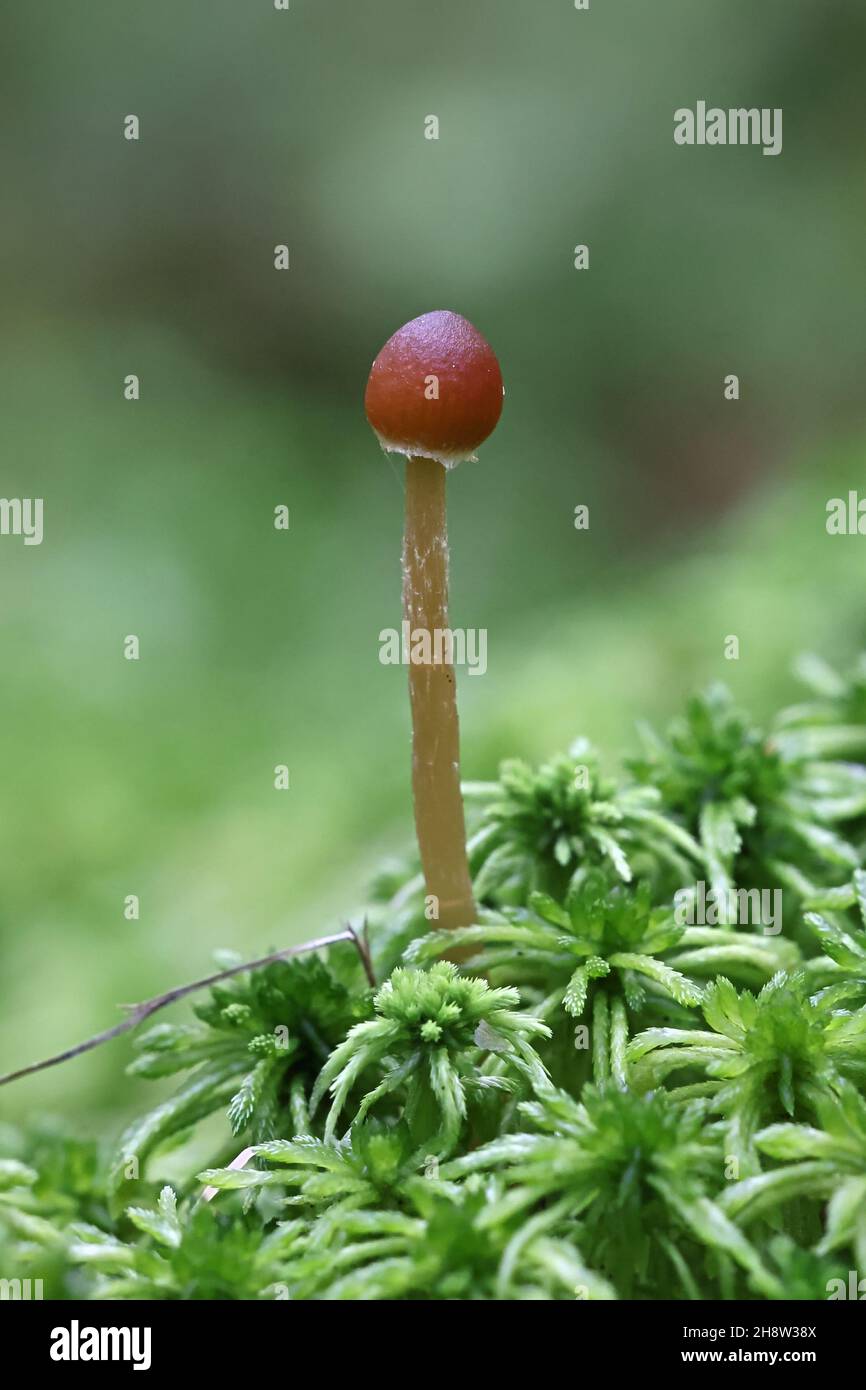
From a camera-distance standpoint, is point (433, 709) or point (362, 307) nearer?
point (433, 709)

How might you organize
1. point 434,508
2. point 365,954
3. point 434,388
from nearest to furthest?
point 434,388 → point 434,508 → point 365,954

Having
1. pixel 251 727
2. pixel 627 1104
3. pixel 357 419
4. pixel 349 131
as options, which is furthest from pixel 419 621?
pixel 349 131

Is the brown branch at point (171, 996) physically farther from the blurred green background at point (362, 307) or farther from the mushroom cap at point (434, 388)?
the blurred green background at point (362, 307)

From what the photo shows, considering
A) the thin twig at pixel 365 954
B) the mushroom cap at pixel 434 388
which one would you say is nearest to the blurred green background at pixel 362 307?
the thin twig at pixel 365 954

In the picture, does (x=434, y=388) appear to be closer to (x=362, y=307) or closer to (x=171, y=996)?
(x=171, y=996)

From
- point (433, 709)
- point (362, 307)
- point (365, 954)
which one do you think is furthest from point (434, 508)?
point (362, 307)

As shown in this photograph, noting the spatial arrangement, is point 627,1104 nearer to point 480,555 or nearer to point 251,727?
point 251,727

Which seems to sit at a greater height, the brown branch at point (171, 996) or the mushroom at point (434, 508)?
the mushroom at point (434, 508)

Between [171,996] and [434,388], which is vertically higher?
[434,388]
